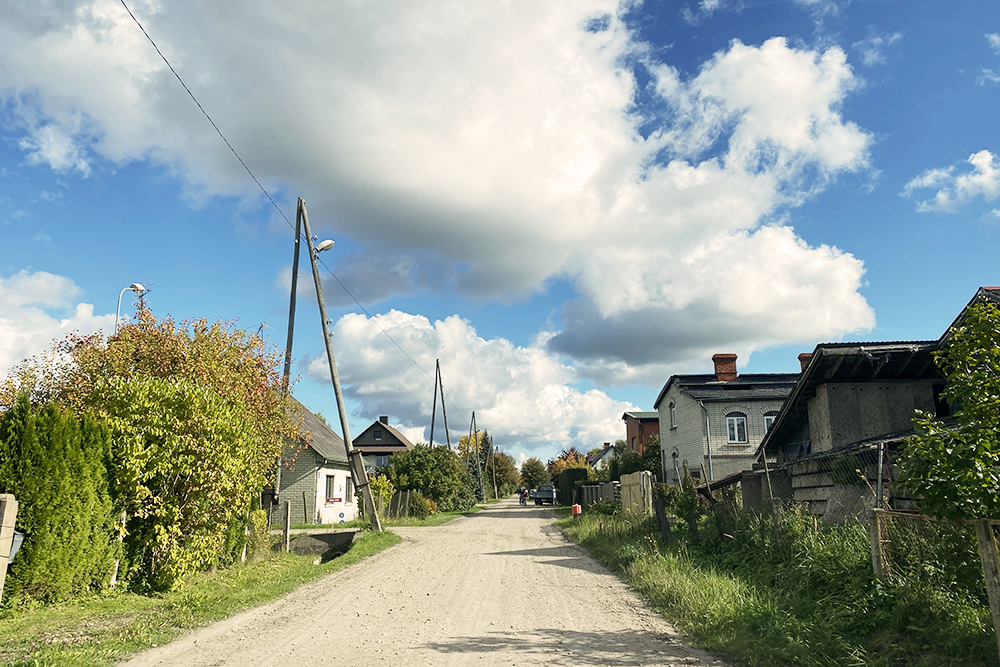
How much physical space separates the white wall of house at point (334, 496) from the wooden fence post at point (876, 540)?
2478 centimetres

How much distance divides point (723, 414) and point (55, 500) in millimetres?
28450

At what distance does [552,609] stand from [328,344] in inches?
494

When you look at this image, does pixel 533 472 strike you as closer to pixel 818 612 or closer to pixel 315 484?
pixel 315 484

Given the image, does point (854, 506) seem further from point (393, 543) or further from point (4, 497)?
point (393, 543)

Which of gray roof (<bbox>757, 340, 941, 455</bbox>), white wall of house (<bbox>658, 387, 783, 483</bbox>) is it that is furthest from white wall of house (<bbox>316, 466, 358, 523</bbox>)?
gray roof (<bbox>757, 340, 941, 455</bbox>)

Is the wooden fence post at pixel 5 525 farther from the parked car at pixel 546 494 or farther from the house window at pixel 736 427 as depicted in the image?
the parked car at pixel 546 494

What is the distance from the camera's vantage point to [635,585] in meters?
11.0

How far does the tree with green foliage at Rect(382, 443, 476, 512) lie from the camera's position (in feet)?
118

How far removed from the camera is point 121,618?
8.26 meters

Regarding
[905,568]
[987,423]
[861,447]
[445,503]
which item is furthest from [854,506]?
[445,503]

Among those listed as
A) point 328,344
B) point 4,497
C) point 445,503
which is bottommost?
point 445,503

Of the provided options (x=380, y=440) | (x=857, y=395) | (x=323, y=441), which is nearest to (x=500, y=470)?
(x=380, y=440)

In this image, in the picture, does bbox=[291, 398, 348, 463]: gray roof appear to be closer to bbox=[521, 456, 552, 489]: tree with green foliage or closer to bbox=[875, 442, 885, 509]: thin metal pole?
bbox=[875, 442, 885, 509]: thin metal pole

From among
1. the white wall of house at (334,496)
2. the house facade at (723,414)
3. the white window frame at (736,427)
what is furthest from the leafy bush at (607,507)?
the white wall of house at (334,496)
